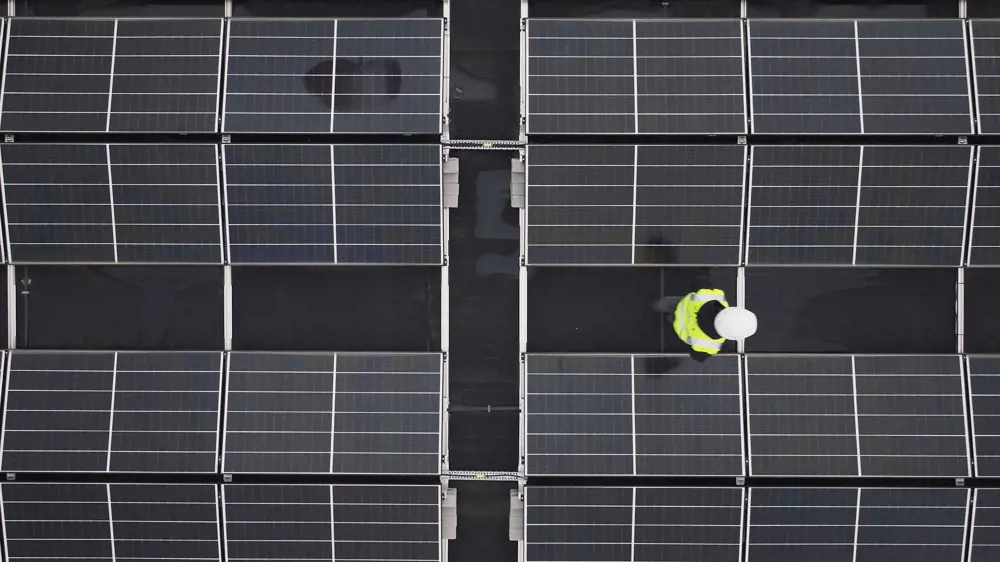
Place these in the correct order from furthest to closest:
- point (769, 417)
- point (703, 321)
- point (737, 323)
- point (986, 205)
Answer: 1. point (769, 417)
2. point (986, 205)
3. point (703, 321)
4. point (737, 323)

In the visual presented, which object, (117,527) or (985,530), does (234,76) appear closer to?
(117,527)

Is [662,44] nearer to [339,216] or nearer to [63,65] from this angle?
[339,216]

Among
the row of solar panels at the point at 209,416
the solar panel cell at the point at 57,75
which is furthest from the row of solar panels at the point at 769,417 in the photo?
A: the solar panel cell at the point at 57,75

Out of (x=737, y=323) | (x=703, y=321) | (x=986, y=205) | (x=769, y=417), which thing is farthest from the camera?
(x=769, y=417)

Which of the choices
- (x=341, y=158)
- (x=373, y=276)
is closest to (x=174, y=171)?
(x=341, y=158)

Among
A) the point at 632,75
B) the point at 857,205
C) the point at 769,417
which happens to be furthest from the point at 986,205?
the point at 632,75

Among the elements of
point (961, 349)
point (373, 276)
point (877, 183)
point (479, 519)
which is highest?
point (877, 183)

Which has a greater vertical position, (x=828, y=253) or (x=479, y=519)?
(x=828, y=253)
